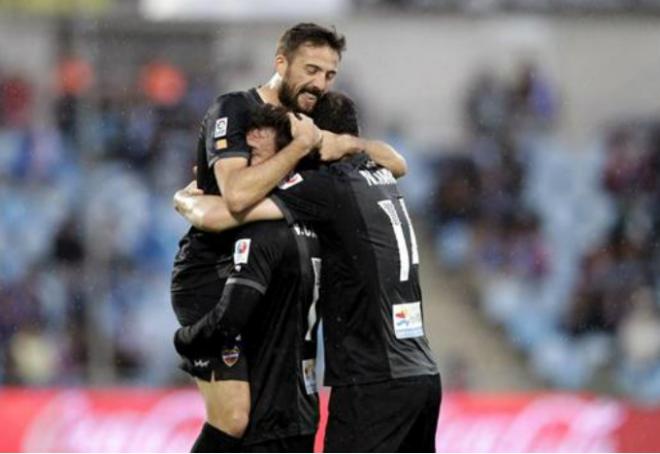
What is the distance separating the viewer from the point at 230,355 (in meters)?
6.54

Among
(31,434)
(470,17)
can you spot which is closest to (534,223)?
(470,17)

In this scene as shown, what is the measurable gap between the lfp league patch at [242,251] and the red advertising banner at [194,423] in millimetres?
5770

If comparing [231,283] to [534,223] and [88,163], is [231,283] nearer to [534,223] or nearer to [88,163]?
[88,163]

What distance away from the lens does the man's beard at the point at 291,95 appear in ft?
21.5

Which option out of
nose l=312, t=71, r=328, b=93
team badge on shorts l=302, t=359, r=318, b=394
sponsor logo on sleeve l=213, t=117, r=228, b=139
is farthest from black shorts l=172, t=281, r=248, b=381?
nose l=312, t=71, r=328, b=93

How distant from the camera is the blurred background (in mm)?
14438

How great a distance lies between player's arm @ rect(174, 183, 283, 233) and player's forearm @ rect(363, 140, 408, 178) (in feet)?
1.65

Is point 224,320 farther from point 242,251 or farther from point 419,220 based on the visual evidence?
point 419,220

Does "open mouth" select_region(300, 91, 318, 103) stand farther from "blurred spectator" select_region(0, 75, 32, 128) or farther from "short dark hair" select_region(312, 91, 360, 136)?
"blurred spectator" select_region(0, 75, 32, 128)

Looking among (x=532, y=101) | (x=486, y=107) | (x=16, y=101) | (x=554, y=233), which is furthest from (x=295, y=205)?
(x=532, y=101)

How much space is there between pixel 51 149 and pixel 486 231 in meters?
4.10

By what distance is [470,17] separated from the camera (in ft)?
53.5

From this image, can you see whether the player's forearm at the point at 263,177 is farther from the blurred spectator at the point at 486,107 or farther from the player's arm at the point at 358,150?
the blurred spectator at the point at 486,107

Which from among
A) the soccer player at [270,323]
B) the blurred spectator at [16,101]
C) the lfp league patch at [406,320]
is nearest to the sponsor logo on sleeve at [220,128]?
the soccer player at [270,323]
